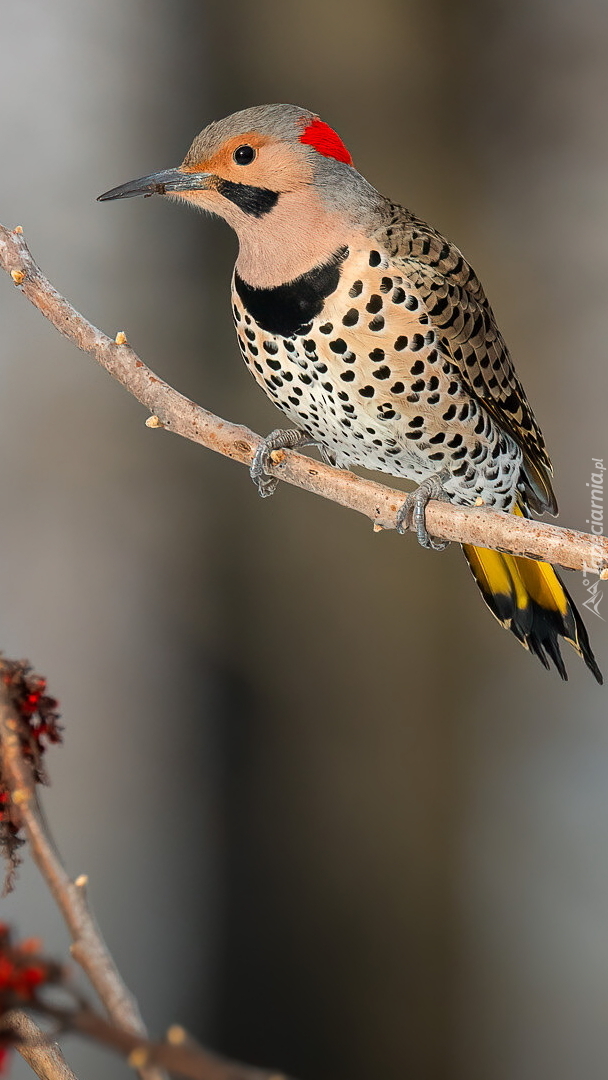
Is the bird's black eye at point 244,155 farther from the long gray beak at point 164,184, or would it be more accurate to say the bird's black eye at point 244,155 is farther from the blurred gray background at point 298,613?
the blurred gray background at point 298,613

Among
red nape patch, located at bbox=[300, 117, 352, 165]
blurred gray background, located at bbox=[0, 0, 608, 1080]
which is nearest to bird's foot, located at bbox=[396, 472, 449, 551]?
red nape patch, located at bbox=[300, 117, 352, 165]

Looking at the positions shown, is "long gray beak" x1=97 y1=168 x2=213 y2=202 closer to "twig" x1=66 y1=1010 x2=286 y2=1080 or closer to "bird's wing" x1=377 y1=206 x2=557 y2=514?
"bird's wing" x1=377 y1=206 x2=557 y2=514

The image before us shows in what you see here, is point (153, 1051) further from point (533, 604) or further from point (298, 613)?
point (298, 613)

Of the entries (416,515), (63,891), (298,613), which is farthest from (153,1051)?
(298,613)

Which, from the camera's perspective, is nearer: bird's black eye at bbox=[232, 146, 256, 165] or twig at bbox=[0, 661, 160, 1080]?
twig at bbox=[0, 661, 160, 1080]

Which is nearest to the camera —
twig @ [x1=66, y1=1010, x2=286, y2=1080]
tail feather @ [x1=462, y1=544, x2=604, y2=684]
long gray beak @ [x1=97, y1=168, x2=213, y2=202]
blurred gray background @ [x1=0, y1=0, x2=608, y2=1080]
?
twig @ [x1=66, y1=1010, x2=286, y2=1080]

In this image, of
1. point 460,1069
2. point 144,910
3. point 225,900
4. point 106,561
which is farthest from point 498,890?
point 106,561
